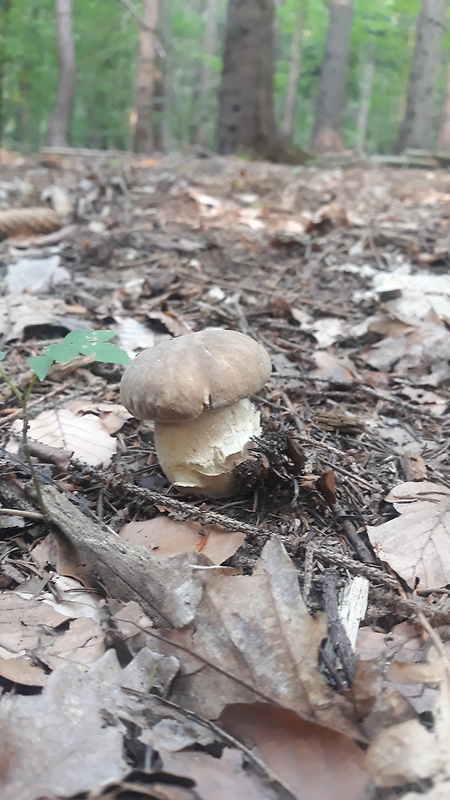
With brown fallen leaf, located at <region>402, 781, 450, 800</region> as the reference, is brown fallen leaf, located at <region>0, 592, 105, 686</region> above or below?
below

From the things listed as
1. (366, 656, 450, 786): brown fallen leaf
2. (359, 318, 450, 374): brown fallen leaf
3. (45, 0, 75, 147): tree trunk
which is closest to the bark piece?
(359, 318, 450, 374): brown fallen leaf

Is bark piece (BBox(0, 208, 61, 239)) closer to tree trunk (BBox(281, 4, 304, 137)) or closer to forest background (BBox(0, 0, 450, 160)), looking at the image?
→ forest background (BBox(0, 0, 450, 160))

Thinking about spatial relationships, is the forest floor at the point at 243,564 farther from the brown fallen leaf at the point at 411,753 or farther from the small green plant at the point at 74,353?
the small green plant at the point at 74,353

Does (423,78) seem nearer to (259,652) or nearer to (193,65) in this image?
(259,652)

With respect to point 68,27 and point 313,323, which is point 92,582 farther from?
point 68,27

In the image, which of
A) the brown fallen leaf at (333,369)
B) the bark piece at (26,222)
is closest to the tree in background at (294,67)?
the bark piece at (26,222)

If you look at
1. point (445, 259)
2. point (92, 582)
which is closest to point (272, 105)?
point (445, 259)
